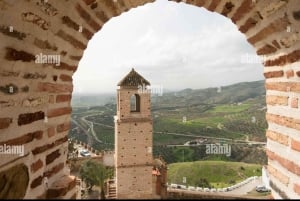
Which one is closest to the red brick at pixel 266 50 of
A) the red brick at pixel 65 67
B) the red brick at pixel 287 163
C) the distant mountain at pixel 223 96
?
the red brick at pixel 287 163

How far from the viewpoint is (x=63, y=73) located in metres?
→ 2.67

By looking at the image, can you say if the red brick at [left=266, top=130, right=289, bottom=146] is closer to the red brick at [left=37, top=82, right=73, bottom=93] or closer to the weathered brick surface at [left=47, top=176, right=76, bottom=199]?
the weathered brick surface at [left=47, top=176, right=76, bottom=199]

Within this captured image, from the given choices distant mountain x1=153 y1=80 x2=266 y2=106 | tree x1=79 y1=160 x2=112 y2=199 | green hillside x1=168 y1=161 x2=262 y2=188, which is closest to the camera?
tree x1=79 y1=160 x2=112 y2=199

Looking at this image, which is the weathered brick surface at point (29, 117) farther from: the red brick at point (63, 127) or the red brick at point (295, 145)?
the red brick at point (295, 145)

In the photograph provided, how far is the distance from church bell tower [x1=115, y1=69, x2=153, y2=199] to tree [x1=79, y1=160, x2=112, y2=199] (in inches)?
264

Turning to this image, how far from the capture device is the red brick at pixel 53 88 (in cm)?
228

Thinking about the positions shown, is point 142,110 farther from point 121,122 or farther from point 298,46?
point 298,46

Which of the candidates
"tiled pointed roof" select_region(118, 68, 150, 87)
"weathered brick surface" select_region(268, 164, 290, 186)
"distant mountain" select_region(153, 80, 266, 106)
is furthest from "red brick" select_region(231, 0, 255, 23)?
"distant mountain" select_region(153, 80, 266, 106)

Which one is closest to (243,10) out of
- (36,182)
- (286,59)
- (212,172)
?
(286,59)

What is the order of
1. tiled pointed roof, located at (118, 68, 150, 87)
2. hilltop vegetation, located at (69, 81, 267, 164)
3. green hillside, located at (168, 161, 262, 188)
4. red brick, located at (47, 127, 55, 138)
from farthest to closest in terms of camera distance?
hilltop vegetation, located at (69, 81, 267, 164) → green hillside, located at (168, 161, 262, 188) → tiled pointed roof, located at (118, 68, 150, 87) → red brick, located at (47, 127, 55, 138)

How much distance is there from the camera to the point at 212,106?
65.9 m

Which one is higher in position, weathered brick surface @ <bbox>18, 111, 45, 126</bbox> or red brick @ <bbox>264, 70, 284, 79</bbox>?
red brick @ <bbox>264, 70, 284, 79</bbox>

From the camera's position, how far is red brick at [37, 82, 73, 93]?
2.28m

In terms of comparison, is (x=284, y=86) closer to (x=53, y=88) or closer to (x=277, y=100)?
(x=277, y=100)
